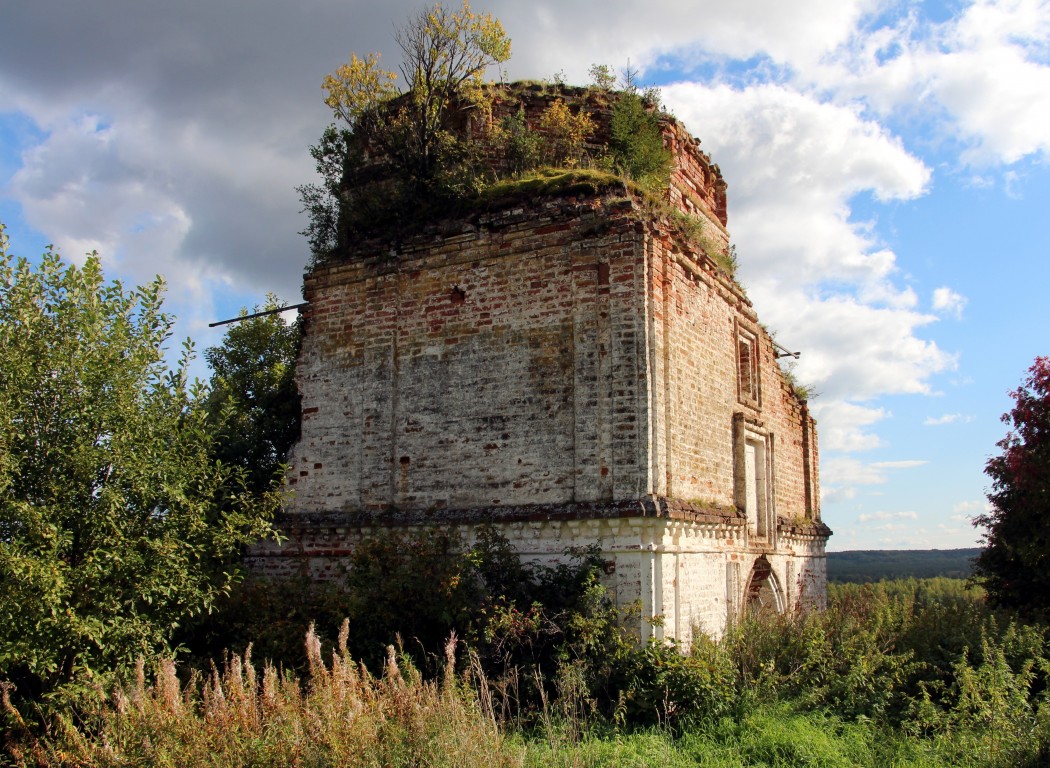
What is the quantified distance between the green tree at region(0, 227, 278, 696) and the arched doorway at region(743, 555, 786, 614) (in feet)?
24.6

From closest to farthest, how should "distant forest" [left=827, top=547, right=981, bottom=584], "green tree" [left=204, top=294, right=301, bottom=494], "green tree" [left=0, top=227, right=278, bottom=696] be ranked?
"green tree" [left=0, top=227, right=278, bottom=696] → "green tree" [left=204, top=294, right=301, bottom=494] → "distant forest" [left=827, top=547, right=981, bottom=584]

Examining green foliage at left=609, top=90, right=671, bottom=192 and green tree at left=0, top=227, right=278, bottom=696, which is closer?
green tree at left=0, top=227, right=278, bottom=696

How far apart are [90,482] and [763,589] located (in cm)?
933

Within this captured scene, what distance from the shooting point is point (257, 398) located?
13094mm

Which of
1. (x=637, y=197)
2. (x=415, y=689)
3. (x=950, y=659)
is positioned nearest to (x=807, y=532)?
(x=950, y=659)

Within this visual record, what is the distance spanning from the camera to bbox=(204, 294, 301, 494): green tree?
1190 cm

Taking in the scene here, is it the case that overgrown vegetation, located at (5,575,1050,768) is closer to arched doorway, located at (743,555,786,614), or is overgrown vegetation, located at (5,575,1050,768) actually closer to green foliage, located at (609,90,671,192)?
arched doorway, located at (743,555,786,614)

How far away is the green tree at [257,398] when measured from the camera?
11898 mm

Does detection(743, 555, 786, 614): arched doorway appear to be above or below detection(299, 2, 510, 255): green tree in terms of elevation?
below

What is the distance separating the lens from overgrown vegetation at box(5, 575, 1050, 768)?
582 cm

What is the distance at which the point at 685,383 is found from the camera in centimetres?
1046

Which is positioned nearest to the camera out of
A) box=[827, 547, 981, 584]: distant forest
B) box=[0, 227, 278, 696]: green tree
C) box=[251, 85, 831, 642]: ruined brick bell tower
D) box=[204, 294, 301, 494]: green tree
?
box=[0, 227, 278, 696]: green tree

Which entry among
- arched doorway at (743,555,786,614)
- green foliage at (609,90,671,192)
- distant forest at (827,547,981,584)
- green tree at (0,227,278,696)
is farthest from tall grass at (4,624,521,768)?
distant forest at (827,547,981,584)

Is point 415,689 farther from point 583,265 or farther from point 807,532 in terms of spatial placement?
point 807,532
